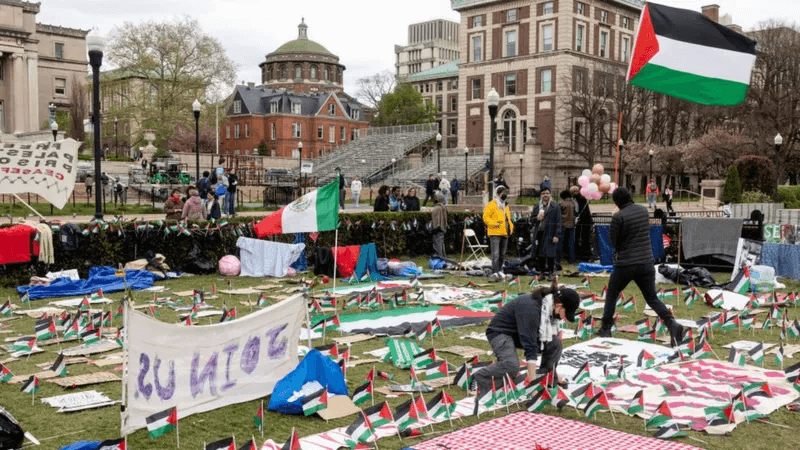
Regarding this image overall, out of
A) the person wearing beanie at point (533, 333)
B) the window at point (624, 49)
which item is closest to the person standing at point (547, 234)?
the person wearing beanie at point (533, 333)

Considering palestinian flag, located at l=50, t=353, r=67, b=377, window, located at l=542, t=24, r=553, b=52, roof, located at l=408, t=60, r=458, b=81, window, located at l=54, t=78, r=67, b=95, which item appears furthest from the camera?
roof, located at l=408, t=60, r=458, b=81

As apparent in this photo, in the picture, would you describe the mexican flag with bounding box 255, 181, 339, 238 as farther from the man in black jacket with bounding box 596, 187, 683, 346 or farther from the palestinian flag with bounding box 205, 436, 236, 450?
the palestinian flag with bounding box 205, 436, 236, 450

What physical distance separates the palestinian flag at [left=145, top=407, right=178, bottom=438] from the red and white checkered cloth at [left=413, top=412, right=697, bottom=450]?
1.91 meters

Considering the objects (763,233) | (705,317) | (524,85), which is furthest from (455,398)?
(524,85)

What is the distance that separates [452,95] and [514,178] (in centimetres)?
4965

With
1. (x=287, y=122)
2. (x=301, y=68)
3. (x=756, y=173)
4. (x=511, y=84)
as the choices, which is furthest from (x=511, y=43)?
(x=301, y=68)

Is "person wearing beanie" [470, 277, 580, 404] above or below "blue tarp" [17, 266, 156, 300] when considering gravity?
above

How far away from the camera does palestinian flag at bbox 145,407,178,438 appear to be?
5965 mm

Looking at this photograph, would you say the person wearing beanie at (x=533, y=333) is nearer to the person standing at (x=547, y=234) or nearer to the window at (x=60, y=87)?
the person standing at (x=547, y=234)

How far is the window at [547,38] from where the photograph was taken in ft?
205

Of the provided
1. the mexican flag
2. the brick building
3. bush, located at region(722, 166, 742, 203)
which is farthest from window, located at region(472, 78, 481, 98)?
the mexican flag

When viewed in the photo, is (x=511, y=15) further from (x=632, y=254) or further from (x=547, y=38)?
(x=632, y=254)

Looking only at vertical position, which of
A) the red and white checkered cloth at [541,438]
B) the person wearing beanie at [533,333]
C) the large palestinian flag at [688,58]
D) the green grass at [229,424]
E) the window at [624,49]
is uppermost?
the window at [624,49]

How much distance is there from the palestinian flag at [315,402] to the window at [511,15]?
2457 inches
